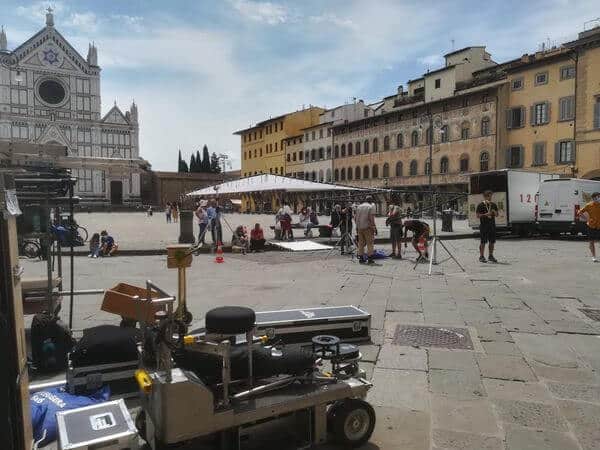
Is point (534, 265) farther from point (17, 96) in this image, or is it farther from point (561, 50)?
point (17, 96)

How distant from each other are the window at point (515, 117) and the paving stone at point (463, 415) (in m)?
41.4

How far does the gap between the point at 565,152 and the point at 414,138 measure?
1670 cm

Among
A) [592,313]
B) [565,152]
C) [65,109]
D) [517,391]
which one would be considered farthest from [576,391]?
[65,109]

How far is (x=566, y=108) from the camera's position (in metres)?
35.9

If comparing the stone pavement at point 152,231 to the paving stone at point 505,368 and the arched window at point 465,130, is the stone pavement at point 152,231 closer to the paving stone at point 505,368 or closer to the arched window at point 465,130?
the paving stone at point 505,368

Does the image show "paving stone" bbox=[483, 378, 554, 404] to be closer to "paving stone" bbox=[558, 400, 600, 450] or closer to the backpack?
"paving stone" bbox=[558, 400, 600, 450]

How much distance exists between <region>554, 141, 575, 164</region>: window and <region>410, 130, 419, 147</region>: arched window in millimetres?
15554

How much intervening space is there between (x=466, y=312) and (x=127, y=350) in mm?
4526

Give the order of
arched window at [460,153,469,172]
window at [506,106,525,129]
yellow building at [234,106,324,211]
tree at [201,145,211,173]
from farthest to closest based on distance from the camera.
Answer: tree at [201,145,211,173], yellow building at [234,106,324,211], arched window at [460,153,469,172], window at [506,106,525,129]

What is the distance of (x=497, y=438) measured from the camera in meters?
3.12

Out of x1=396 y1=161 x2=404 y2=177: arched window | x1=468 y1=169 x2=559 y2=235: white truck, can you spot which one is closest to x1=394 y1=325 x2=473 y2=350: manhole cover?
x1=468 y1=169 x2=559 y2=235: white truck

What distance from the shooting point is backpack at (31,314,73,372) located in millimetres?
4234

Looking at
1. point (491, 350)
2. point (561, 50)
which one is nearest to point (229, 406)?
point (491, 350)

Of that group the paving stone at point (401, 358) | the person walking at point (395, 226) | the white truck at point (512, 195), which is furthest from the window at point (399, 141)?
the paving stone at point (401, 358)
